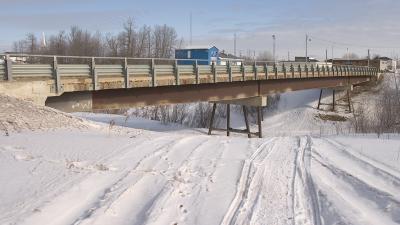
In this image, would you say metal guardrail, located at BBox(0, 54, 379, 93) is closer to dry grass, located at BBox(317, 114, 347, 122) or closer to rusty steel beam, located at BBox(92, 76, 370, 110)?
rusty steel beam, located at BBox(92, 76, 370, 110)

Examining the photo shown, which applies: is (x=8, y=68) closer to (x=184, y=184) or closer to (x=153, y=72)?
(x=153, y=72)

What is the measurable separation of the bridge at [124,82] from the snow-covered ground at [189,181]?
4470 mm

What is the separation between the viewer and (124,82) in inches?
763

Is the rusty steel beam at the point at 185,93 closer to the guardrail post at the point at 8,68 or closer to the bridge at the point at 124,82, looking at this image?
the bridge at the point at 124,82

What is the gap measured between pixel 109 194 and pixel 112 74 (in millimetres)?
13015

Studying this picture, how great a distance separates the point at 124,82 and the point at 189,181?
12.6 m

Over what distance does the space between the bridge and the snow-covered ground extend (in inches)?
176

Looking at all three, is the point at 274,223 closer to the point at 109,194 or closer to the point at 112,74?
the point at 109,194

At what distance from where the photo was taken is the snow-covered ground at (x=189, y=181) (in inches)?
231

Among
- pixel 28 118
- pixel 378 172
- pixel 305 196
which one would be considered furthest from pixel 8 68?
pixel 378 172

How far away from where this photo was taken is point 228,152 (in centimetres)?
1013

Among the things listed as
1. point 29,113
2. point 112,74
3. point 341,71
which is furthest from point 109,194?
point 341,71

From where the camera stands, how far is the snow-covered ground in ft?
19.3

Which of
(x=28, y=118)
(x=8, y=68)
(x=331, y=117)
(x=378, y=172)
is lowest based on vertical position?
(x=331, y=117)
